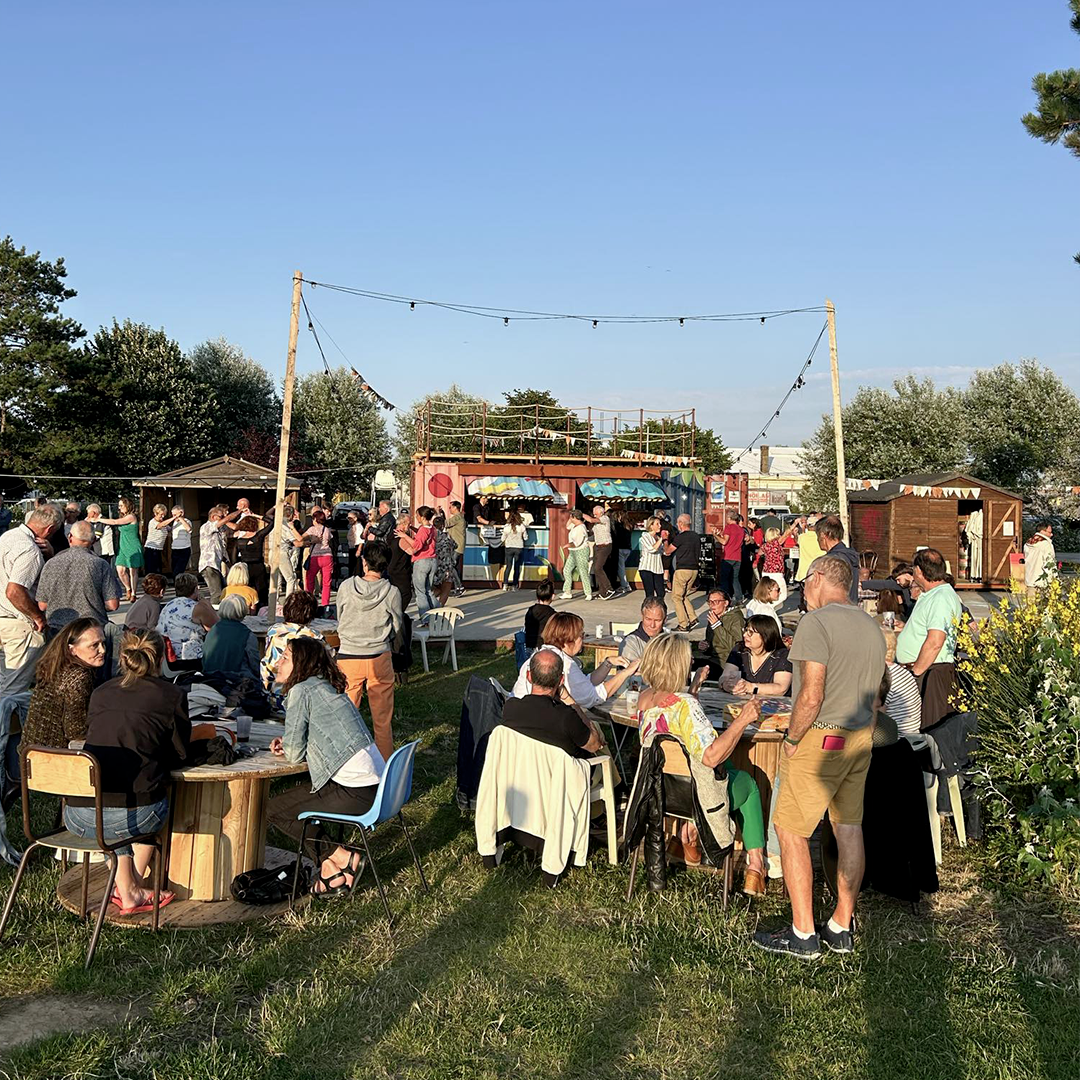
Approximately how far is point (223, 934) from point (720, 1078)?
2.18 metres

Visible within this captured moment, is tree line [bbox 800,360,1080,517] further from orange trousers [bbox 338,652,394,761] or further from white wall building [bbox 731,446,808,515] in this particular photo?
orange trousers [bbox 338,652,394,761]

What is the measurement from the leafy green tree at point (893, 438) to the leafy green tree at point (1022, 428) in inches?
33.0

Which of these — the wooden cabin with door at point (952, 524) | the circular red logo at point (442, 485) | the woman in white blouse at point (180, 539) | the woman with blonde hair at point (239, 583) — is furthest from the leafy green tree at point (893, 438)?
the woman with blonde hair at point (239, 583)


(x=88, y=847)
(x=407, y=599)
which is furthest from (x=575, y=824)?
(x=407, y=599)

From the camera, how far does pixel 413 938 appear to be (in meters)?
4.25

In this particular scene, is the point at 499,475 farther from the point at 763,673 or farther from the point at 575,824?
the point at 575,824

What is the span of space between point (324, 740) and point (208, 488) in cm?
1686

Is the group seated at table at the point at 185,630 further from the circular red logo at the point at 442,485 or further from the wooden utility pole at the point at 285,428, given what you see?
the circular red logo at the point at 442,485

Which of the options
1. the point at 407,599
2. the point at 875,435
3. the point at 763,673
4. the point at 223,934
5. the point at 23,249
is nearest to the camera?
the point at 223,934

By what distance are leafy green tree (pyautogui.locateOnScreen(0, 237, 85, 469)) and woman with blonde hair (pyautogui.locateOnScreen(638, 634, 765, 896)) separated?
95.9ft

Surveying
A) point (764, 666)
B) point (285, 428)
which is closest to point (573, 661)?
point (764, 666)

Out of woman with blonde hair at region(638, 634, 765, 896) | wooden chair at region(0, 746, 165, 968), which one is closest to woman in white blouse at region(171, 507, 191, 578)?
wooden chair at region(0, 746, 165, 968)

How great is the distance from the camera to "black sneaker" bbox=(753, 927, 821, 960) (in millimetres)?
4027

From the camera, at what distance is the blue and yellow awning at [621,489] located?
782 inches
